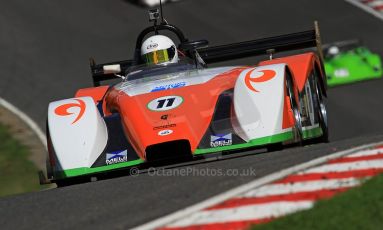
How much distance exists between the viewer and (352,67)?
1564 centimetres

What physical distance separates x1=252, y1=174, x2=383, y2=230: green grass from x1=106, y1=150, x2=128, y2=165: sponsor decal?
3.13 metres

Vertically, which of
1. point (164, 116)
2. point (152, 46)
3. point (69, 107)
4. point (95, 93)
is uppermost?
point (152, 46)

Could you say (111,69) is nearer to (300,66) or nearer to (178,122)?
(300,66)

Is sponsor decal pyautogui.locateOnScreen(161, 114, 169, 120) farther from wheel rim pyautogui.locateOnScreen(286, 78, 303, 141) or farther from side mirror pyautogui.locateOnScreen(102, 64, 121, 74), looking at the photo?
side mirror pyautogui.locateOnScreen(102, 64, 121, 74)

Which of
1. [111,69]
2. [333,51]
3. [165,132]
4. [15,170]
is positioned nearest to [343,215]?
[165,132]

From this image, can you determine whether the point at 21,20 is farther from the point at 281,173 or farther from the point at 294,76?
the point at 281,173

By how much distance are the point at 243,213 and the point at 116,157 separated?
3032 millimetres

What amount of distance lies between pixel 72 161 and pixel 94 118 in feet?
1.62

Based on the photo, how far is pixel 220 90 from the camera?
29.5 ft

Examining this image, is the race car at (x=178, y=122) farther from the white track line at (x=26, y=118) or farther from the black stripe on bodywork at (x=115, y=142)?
the white track line at (x=26, y=118)

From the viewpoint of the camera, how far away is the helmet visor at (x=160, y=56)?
1070 cm

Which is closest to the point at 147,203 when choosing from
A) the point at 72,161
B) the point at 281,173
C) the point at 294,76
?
the point at 281,173

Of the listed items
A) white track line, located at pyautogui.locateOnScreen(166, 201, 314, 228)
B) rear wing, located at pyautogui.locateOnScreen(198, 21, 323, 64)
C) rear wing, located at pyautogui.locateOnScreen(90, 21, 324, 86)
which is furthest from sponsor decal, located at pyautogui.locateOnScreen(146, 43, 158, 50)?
white track line, located at pyautogui.locateOnScreen(166, 201, 314, 228)

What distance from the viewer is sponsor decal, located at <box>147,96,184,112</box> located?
8.80 metres
